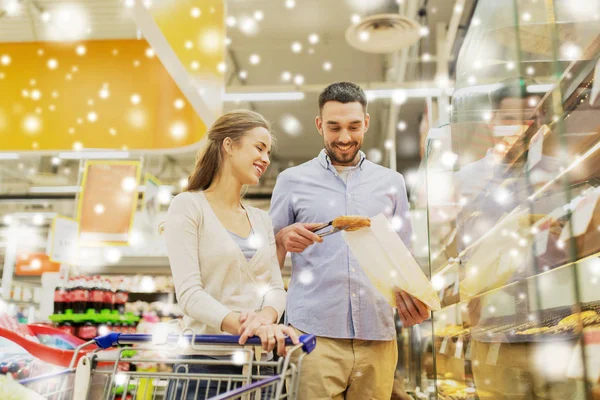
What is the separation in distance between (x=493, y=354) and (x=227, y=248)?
1047 millimetres

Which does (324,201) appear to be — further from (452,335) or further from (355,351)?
(452,335)

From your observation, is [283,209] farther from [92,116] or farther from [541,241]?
[92,116]

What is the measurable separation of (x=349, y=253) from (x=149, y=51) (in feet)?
12.8

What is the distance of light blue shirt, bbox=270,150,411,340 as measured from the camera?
1.97 metres

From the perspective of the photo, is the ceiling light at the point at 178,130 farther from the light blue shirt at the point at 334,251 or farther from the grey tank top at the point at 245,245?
the grey tank top at the point at 245,245

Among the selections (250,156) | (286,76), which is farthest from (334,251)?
(286,76)

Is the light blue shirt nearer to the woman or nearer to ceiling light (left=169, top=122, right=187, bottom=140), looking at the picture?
the woman

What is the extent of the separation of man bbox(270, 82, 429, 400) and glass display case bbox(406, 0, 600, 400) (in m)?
0.31

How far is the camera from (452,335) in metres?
2.84

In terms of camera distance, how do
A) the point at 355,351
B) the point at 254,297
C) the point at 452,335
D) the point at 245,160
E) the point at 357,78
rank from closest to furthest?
the point at 254,297, the point at 245,160, the point at 355,351, the point at 452,335, the point at 357,78

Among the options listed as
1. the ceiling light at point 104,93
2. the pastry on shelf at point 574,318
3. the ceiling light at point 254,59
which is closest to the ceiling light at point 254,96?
the ceiling light at point 104,93

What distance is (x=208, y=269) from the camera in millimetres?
1641

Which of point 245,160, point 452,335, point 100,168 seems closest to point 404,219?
point 245,160

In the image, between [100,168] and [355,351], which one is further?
[100,168]
